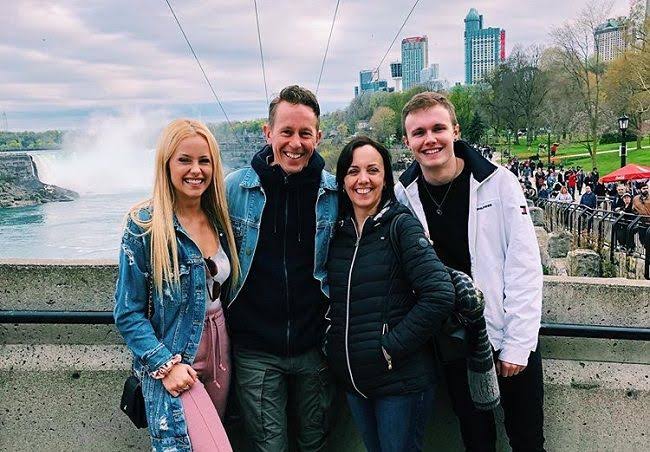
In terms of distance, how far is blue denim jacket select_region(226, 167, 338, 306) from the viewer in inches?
117

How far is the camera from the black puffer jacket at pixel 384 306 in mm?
2686

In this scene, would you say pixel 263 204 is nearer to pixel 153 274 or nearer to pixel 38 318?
pixel 153 274

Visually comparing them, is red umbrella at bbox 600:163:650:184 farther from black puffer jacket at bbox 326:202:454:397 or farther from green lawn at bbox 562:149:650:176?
black puffer jacket at bbox 326:202:454:397

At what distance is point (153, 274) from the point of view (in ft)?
8.78

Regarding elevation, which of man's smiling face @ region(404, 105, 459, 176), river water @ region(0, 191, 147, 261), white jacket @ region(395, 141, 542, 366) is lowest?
river water @ region(0, 191, 147, 261)

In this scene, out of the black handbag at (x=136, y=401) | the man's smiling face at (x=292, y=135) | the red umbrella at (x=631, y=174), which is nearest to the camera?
the black handbag at (x=136, y=401)

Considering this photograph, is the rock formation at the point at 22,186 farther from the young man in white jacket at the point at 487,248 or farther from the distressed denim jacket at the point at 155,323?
the young man in white jacket at the point at 487,248

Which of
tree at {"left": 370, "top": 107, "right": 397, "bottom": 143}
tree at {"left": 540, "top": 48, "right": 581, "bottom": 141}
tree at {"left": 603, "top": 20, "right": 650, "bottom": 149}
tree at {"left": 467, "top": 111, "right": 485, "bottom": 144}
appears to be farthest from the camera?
tree at {"left": 370, "top": 107, "right": 397, "bottom": 143}

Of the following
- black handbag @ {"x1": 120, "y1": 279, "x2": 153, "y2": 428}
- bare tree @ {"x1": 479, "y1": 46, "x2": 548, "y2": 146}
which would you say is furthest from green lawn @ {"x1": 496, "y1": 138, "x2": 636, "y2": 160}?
black handbag @ {"x1": 120, "y1": 279, "x2": 153, "y2": 428}

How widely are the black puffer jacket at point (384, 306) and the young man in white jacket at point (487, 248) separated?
1.07 ft

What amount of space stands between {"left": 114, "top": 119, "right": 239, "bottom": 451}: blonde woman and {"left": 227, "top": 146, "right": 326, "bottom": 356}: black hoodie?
0.11 m

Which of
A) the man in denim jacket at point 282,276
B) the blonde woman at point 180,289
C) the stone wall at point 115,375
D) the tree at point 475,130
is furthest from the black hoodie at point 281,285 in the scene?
the tree at point 475,130

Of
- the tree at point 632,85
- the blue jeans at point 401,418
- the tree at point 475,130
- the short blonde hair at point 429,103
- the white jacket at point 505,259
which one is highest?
the tree at point 632,85

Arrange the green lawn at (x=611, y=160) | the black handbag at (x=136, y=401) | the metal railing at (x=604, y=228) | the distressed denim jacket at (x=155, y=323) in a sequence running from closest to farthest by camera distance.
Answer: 1. the distressed denim jacket at (x=155, y=323)
2. the black handbag at (x=136, y=401)
3. the metal railing at (x=604, y=228)
4. the green lawn at (x=611, y=160)
